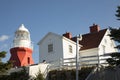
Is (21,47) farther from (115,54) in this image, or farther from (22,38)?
(115,54)

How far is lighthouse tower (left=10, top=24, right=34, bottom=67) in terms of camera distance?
132ft

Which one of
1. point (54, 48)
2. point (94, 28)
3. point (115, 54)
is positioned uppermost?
point (94, 28)

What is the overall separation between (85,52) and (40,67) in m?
9.80

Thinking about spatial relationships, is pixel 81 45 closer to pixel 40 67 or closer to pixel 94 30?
pixel 94 30

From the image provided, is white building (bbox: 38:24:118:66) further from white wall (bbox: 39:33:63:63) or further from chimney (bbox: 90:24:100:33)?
chimney (bbox: 90:24:100:33)

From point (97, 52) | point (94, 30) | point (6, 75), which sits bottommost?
point (6, 75)

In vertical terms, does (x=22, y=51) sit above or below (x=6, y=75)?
above

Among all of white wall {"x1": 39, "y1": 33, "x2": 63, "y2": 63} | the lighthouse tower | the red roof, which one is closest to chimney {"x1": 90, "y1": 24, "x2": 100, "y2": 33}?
the red roof

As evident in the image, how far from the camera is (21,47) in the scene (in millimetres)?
40188

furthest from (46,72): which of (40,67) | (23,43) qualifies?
(23,43)

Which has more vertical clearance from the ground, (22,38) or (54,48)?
(22,38)

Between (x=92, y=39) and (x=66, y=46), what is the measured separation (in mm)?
4269

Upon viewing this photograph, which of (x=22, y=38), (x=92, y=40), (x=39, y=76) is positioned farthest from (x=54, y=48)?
(x=39, y=76)

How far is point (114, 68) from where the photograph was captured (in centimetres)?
2256
